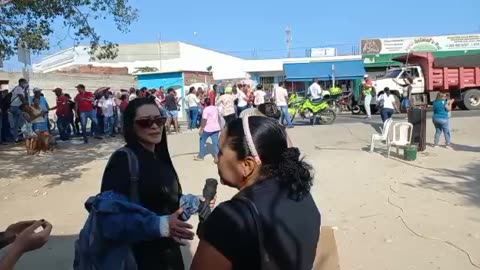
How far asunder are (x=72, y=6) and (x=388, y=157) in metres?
7.12

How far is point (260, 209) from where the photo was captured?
4.85 feet

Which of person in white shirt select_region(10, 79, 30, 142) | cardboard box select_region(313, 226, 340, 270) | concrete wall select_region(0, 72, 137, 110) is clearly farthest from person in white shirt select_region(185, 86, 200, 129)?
cardboard box select_region(313, 226, 340, 270)

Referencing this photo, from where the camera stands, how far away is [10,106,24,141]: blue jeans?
1370 centimetres

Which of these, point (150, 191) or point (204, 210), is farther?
point (150, 191)

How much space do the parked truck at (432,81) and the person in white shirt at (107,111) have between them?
12569 millimetres

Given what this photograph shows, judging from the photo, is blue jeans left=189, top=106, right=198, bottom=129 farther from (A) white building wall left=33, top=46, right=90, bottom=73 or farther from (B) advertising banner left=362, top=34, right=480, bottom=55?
(A) white building wall left=33, top=46, right=90, bottom=73

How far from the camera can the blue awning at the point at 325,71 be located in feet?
93.8

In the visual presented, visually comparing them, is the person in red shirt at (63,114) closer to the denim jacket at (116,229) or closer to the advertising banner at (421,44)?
the denim jacket at (116,229)

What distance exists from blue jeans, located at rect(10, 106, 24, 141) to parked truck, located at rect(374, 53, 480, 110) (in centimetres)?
1536

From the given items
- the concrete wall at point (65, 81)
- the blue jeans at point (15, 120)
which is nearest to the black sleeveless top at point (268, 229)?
the blue jeans at point (15, 120)

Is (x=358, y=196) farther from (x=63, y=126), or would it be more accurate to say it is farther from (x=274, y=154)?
(x=63, y=126)

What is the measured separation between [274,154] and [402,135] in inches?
394

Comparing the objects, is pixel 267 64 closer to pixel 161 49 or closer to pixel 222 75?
pixel 222 75

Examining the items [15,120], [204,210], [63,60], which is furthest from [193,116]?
[63,60]
